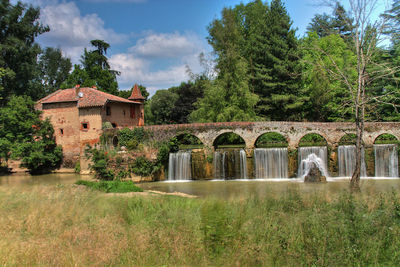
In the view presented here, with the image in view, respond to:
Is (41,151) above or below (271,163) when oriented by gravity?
above

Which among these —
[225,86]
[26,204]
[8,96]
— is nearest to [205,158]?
[225,86]

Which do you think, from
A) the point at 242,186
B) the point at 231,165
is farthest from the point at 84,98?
the point at 242,186

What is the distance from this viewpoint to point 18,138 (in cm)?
2675

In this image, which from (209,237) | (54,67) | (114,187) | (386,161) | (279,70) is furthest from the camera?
(54,67)

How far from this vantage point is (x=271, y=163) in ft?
76.5

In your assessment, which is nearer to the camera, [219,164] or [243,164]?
[243,164]

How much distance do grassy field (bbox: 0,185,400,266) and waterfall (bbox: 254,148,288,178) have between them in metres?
13.8

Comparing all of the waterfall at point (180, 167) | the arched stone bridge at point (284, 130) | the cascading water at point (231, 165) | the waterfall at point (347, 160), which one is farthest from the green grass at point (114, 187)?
the waterfall at point (347, 160)

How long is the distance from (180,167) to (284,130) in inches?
335

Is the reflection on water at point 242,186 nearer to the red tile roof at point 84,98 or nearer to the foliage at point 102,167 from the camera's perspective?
the foliage at point 102,167

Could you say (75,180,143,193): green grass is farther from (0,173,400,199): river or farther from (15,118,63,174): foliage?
(15,118,63,174): foliage

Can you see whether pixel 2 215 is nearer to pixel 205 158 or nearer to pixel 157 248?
pixel 157 248

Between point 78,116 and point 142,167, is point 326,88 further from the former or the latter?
point 78,116

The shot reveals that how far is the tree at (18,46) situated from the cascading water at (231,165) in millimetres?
21613
